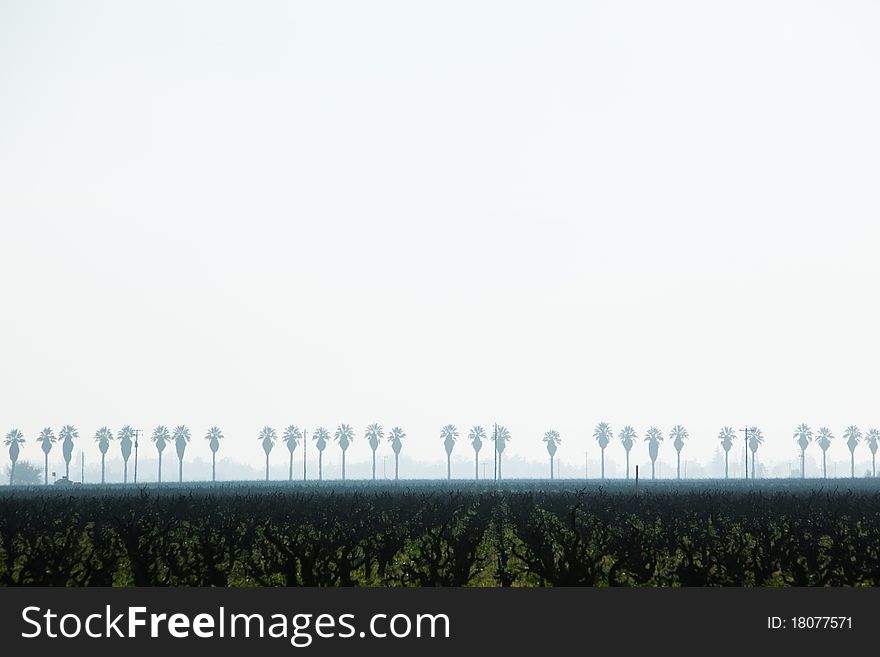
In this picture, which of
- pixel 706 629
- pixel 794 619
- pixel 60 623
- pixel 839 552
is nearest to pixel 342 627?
pixel 60 623

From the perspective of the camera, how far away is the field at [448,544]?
19.6 meters

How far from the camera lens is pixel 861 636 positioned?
11305 mm

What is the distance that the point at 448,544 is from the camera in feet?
79.5

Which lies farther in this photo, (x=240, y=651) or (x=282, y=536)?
(x=282, y=536)

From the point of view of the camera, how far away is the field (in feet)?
64.2

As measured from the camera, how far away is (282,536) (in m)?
31.2

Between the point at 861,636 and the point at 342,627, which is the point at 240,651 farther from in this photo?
the point at 861,636

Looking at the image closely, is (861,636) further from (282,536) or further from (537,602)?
(282,536)

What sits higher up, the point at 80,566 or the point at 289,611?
the point at 289,611

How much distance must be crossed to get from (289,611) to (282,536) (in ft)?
66.8

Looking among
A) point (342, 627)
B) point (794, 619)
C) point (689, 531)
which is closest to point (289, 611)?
point (342, 627)

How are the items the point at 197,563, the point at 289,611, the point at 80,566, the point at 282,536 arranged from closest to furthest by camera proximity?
the point at 289,611, the point at 197,563, the point at 80,566, the point at 282,536

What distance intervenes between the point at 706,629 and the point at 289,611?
4798 mm

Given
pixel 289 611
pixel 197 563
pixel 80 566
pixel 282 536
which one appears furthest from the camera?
pixel 282 536
